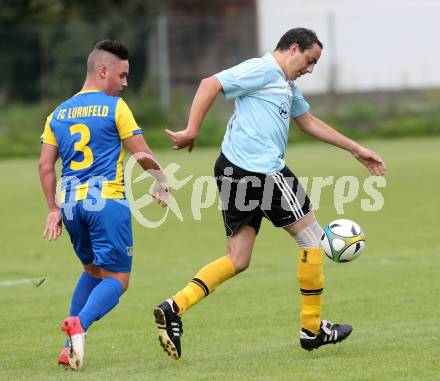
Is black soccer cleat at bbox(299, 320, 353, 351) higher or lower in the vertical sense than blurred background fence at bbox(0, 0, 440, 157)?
higher

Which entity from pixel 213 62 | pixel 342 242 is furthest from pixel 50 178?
pixel 213 62

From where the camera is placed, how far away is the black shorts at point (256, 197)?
7.02 metres

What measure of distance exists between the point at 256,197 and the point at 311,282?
2.10ft

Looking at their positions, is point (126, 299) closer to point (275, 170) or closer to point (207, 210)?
point (275, 170)

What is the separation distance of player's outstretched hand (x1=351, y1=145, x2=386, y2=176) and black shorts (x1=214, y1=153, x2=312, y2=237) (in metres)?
0.48

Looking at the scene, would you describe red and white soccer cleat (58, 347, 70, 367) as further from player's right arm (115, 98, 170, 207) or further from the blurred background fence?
the blurred background fence

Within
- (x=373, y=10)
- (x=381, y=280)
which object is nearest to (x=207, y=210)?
(x=381, y=280)

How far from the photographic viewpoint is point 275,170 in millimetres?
7023

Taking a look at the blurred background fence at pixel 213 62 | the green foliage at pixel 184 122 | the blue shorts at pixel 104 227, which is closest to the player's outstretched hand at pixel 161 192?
the blue shorts at pixel 104 227

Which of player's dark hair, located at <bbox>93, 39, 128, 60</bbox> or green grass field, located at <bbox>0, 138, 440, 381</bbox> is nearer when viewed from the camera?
green grass field, located at <bbox>0, 138, 440, 381</bbox>

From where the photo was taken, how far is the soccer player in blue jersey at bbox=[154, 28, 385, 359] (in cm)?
701

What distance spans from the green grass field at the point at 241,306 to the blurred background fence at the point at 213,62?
12796 millimetres

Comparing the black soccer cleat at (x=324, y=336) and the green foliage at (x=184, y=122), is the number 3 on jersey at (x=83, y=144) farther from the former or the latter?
the green foliage at (x=184, y=122)

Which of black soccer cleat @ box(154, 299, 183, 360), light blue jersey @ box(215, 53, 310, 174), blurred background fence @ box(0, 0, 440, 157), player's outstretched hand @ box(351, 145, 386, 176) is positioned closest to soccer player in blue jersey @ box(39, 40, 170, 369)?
black soccer cleat @ box(154, 299, 183, 360)
